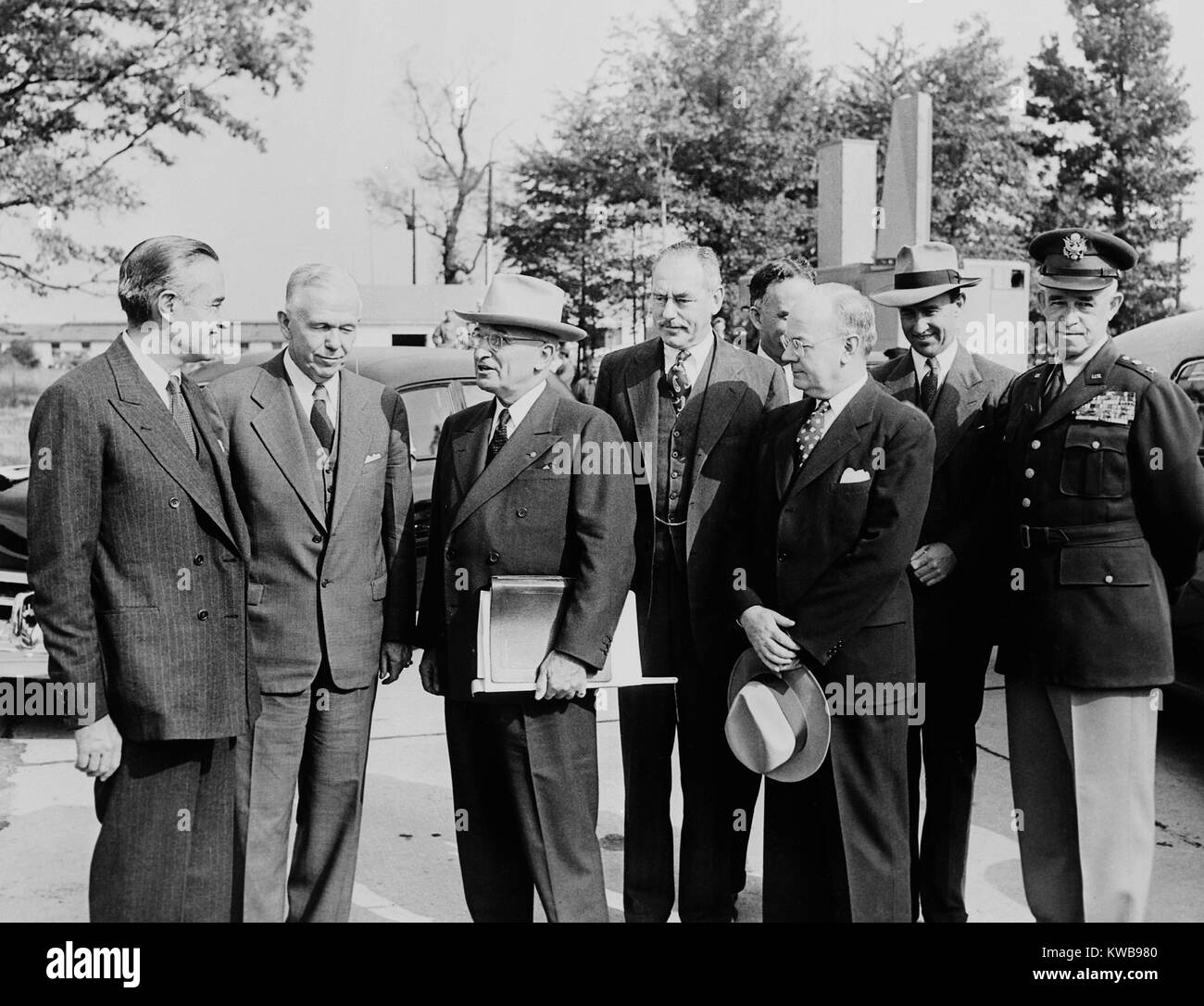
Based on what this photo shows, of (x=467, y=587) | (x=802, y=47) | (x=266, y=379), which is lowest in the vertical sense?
(x=467, y=587)

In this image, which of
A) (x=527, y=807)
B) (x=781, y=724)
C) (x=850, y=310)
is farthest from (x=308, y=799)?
(x=850, y=310)

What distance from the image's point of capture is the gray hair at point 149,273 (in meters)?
3.24

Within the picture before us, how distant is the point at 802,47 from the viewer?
2591 centimetres

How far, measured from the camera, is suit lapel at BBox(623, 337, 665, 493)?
4.05 metres

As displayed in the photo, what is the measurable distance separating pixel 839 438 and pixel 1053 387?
29.0 inches

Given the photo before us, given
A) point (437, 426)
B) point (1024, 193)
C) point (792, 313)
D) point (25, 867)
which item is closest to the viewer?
point (792, 313)

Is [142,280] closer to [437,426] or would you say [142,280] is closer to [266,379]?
[266,379]

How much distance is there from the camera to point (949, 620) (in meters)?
4.01

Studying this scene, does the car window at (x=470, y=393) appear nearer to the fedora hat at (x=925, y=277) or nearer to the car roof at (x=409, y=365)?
the car roof at (x=409, y=365)

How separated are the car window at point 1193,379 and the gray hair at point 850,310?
9.98 feet

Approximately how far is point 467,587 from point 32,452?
1.21 meters

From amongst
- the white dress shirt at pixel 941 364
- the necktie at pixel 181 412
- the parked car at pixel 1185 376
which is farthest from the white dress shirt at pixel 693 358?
the parked car at pixel 1185 376

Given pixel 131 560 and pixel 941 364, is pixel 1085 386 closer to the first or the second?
pixel 941 364
